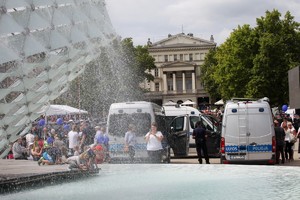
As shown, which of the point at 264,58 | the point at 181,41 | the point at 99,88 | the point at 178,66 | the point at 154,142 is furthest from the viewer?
the point at 181,41

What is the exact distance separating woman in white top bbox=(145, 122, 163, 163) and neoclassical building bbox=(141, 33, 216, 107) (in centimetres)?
13483

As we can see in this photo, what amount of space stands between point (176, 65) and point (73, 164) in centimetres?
14579

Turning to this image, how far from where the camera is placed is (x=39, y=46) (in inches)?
512

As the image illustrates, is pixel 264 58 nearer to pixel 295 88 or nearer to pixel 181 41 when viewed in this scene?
pixel 295 88

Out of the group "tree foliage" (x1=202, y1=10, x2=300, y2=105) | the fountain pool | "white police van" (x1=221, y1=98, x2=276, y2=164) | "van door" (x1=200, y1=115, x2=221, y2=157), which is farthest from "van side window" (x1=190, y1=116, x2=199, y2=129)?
"tree foliage" (x1=202, y1=10, x2=300, y2=105)

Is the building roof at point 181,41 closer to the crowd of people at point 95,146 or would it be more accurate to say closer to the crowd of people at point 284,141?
the crowd of people at point 95,146

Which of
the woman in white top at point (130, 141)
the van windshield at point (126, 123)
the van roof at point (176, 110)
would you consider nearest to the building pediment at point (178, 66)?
the van roof at point (176, 110)

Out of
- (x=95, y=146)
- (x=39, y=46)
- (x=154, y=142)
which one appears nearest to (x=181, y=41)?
(x=154, y=142)

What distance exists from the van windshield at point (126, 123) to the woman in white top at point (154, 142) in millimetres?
1727

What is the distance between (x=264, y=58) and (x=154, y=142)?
158 feet

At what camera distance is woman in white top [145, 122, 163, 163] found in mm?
21438

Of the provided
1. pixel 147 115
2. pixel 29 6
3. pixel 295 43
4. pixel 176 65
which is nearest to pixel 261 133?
pixel 147 115

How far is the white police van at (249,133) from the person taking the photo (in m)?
22.4

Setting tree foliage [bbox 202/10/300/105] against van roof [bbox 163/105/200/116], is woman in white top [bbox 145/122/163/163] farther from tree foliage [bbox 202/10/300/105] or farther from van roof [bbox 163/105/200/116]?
tree foliage [bbox 202/10/300/105]
